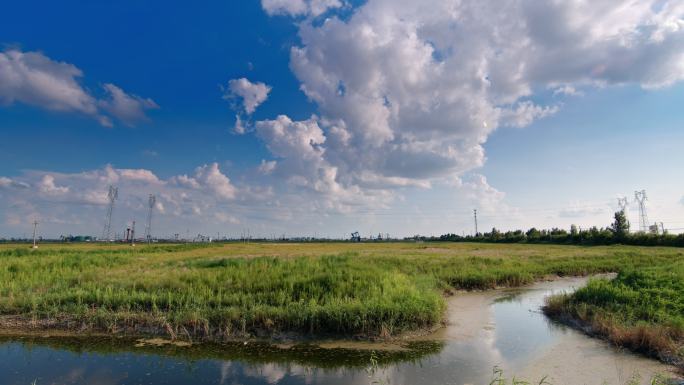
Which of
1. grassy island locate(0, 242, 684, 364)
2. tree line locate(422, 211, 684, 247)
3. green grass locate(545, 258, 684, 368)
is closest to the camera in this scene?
green grass locate(545, 258, 684, 368)

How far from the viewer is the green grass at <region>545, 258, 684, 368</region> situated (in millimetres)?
10209

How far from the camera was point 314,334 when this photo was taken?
1198 centimetres

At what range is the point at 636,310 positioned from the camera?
42.2 ft

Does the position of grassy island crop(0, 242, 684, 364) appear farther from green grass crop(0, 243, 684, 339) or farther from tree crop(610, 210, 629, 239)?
tree crop(610, 210, 629, 239)

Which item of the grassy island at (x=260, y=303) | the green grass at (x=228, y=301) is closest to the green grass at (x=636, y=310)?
the grassy island at (x=260, y=303)

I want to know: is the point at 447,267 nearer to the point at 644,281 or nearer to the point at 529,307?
the point at 529,307

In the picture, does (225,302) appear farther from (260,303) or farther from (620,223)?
(620,223)

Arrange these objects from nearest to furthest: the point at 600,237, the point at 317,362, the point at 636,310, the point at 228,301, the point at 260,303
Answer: the point at 317,362
the point at 636,310
the point at 260,303
the point at 228,301
the point at 600,237

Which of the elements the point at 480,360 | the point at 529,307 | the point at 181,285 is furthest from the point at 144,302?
the point at 529,307

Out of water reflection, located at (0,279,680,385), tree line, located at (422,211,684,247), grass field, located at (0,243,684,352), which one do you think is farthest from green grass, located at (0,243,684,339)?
tree line, located at (422,211,684,247)

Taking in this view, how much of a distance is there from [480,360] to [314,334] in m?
4.84

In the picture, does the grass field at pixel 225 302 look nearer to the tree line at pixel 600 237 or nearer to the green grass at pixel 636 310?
the green grass at pixel 636 310

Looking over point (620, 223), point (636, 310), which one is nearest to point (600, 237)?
point (620, 223)

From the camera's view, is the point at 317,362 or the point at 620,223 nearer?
the point at 317,362
